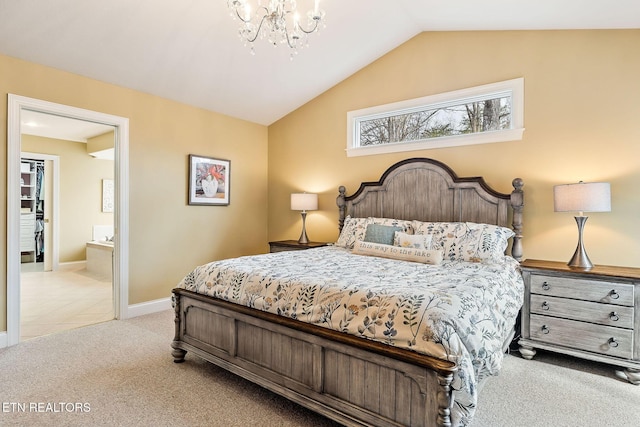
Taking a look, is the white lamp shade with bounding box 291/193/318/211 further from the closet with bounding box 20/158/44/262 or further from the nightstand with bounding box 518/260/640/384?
the closet with bounding box 20/158/44/262

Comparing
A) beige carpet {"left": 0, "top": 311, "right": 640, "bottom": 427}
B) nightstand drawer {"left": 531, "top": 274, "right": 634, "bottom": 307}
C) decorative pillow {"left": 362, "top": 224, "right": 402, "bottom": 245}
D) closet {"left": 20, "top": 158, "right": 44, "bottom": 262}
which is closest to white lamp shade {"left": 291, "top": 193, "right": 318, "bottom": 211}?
decorative pillow {"left": 362, "top": 224, "right": 402, "bottom": 245}

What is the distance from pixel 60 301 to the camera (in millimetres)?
4410

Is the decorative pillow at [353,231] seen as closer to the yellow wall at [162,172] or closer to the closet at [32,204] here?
the yellow wall at [162,172]

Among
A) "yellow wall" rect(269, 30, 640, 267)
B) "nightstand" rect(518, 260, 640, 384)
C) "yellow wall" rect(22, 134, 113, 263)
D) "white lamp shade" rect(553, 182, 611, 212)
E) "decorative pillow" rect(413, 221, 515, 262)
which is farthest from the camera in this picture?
"yellow wall" rect(22, 134, 113, 263)

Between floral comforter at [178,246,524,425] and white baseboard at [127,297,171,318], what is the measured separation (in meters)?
1.61

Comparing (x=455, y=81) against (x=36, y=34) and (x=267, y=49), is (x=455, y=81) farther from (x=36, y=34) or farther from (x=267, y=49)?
(x=36, y=34)

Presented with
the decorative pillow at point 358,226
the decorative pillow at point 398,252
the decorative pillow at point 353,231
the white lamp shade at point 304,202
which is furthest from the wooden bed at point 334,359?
the white lamp shade at point 304,202

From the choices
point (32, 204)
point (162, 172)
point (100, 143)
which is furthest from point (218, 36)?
point (32, 204)

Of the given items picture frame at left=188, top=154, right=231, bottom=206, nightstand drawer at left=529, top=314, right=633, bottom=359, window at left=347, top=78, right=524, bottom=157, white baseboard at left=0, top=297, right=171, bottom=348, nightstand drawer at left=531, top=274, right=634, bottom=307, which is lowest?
white baseboard at left=0, top=297, right=171, bottom=348

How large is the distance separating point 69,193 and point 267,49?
18.4 ft

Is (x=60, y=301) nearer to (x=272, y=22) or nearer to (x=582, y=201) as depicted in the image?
(x=272, y=22)

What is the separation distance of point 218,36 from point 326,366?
3061mm

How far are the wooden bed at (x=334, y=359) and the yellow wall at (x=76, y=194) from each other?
5.65 m

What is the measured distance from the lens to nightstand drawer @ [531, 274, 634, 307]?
242 cm
